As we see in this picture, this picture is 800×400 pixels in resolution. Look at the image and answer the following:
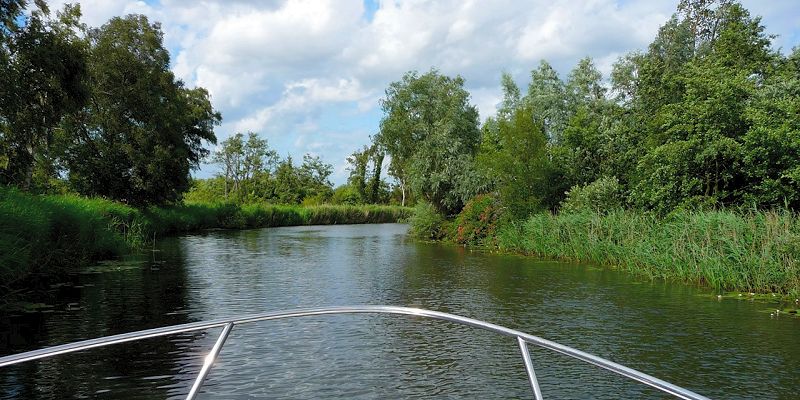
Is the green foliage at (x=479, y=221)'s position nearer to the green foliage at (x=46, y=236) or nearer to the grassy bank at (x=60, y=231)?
the grassy bank at (x=60, y=231)

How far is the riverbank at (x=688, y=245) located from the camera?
42.4 feet

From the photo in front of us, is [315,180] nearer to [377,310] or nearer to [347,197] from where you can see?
[347,197]

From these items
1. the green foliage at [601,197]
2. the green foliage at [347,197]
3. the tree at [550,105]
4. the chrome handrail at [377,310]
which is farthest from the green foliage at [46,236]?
the green foliage at [347,197]

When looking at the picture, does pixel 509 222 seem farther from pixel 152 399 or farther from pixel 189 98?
pixel 189 98

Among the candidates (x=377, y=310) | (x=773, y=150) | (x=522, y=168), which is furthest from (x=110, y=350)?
(x=522, y=168)

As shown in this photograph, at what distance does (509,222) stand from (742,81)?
35.9 feet

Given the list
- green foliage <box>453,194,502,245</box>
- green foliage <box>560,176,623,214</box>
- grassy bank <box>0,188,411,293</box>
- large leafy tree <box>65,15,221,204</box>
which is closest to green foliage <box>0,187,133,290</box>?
grassy bank <box>0,188,411,293</box>

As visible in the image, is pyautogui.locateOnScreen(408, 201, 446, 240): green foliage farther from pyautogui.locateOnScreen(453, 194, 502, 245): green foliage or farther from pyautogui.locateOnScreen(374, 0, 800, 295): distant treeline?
pyautogui.locateOnScreen(453, 194, 502, 245): green foliage

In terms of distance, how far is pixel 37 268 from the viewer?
14.1 meters

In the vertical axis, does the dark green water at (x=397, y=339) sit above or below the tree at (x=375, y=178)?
below

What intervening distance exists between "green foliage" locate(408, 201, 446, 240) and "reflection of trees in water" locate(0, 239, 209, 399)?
20.6m

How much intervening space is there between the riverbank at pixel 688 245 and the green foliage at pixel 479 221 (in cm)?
Answer: 335

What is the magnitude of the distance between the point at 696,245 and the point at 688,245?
1.29 ft

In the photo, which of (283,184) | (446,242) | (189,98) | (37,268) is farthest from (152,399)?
(283,184)
